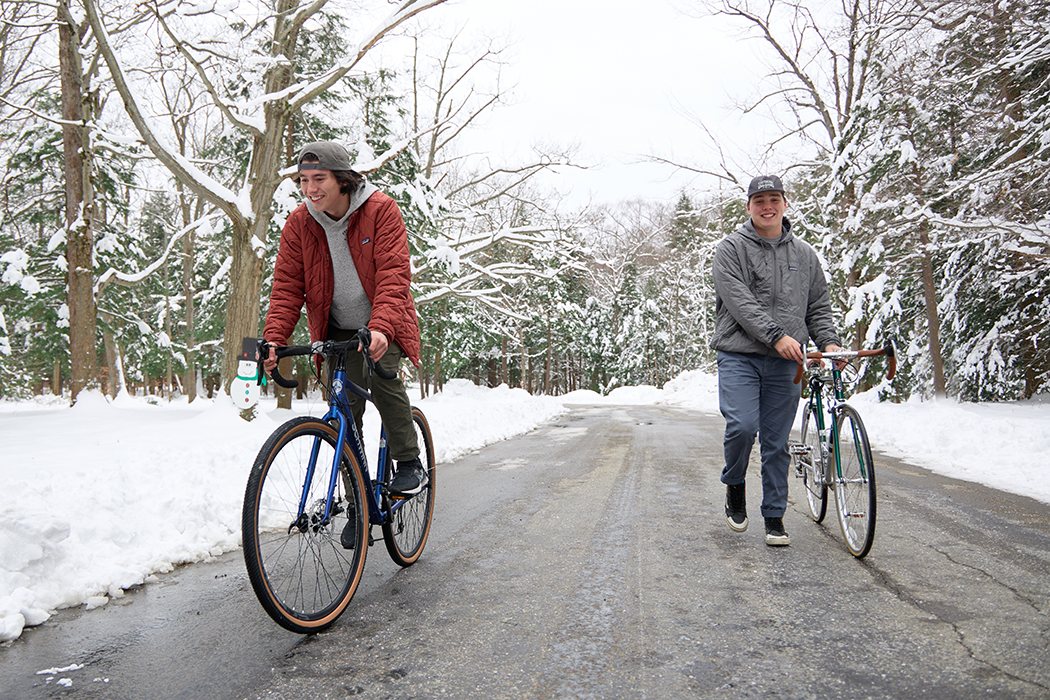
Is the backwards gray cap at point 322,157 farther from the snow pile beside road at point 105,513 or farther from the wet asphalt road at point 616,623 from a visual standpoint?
the snow pile beside road at point 105,513

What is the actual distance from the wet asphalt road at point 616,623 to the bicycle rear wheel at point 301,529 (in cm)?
14

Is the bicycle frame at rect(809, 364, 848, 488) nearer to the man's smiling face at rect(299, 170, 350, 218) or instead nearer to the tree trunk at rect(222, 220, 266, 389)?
the man's smiling face at rect(299, 170, 350, 218)

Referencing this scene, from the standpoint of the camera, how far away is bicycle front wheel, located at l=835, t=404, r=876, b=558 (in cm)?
344

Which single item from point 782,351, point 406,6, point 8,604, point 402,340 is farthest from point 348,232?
point 406,6

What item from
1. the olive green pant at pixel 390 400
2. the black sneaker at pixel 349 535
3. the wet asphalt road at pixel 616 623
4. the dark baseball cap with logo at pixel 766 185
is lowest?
the wet asphalt road at pixel 616 623

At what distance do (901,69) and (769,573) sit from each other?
8.85 metres

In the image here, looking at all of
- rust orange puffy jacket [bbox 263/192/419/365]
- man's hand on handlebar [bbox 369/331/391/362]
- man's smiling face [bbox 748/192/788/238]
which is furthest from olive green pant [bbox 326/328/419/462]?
man's smiling face [bbox 748/192/788/238]

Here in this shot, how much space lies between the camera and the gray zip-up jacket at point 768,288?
3.94 metres

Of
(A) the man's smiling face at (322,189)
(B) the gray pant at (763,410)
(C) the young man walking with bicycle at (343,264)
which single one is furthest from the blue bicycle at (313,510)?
(B) the gray pant at (763,410)

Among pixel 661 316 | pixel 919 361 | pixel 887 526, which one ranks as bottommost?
pixel 887 526

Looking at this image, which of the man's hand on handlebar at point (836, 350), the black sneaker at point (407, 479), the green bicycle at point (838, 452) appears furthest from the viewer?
the man's hand on handlebar at point (836, 350)

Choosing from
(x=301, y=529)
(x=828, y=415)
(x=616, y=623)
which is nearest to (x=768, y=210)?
(x=828, y=415)

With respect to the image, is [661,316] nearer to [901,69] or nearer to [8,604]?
[901,69]

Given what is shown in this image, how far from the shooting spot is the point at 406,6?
9.88m
